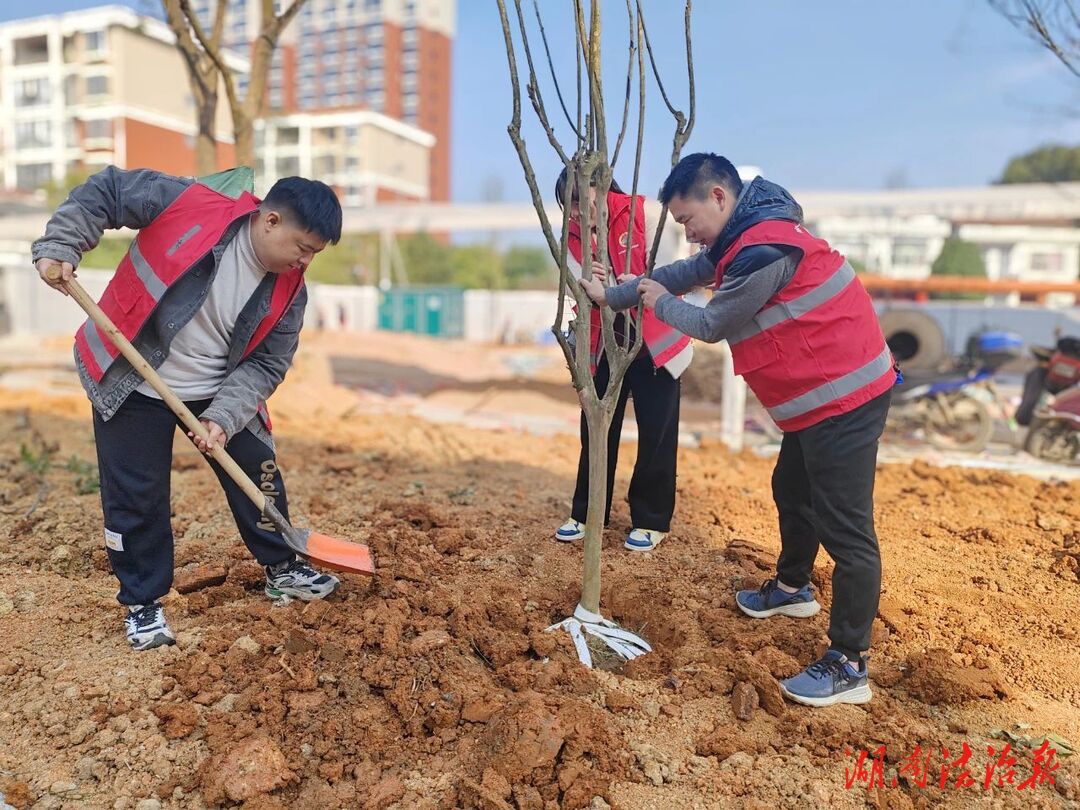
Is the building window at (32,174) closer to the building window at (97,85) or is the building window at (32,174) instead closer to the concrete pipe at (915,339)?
the building window at (97,85)

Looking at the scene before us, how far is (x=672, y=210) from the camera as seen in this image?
2.43 meters

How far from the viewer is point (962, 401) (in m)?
7.55

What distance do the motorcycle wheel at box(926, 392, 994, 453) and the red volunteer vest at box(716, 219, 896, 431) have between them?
18.7 ft

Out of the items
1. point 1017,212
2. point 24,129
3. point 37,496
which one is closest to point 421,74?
point 24,129

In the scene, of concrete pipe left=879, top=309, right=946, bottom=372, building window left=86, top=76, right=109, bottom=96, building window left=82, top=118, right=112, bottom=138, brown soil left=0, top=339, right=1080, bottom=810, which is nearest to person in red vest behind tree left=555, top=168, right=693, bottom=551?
brown soil left=0, top=339, right=1080, bottom=810

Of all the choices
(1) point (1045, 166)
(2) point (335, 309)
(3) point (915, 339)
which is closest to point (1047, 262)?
(1) point (1045, 166)

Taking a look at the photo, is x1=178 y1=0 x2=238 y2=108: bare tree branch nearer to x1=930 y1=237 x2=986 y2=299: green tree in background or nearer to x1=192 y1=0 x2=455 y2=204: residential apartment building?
x1=930 y1=237 x2=986 y2=299: green tree in background

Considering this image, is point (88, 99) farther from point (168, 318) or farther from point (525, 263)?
point (168, 318)

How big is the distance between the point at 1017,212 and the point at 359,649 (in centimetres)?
1118

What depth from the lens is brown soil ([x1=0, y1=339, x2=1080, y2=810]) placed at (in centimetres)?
206

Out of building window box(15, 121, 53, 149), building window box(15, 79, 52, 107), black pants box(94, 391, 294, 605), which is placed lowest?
black pants box(94, 391, 294, 605)

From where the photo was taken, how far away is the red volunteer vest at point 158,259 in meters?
2.49

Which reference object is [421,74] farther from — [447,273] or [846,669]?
[846,669]

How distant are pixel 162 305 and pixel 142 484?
556mm
